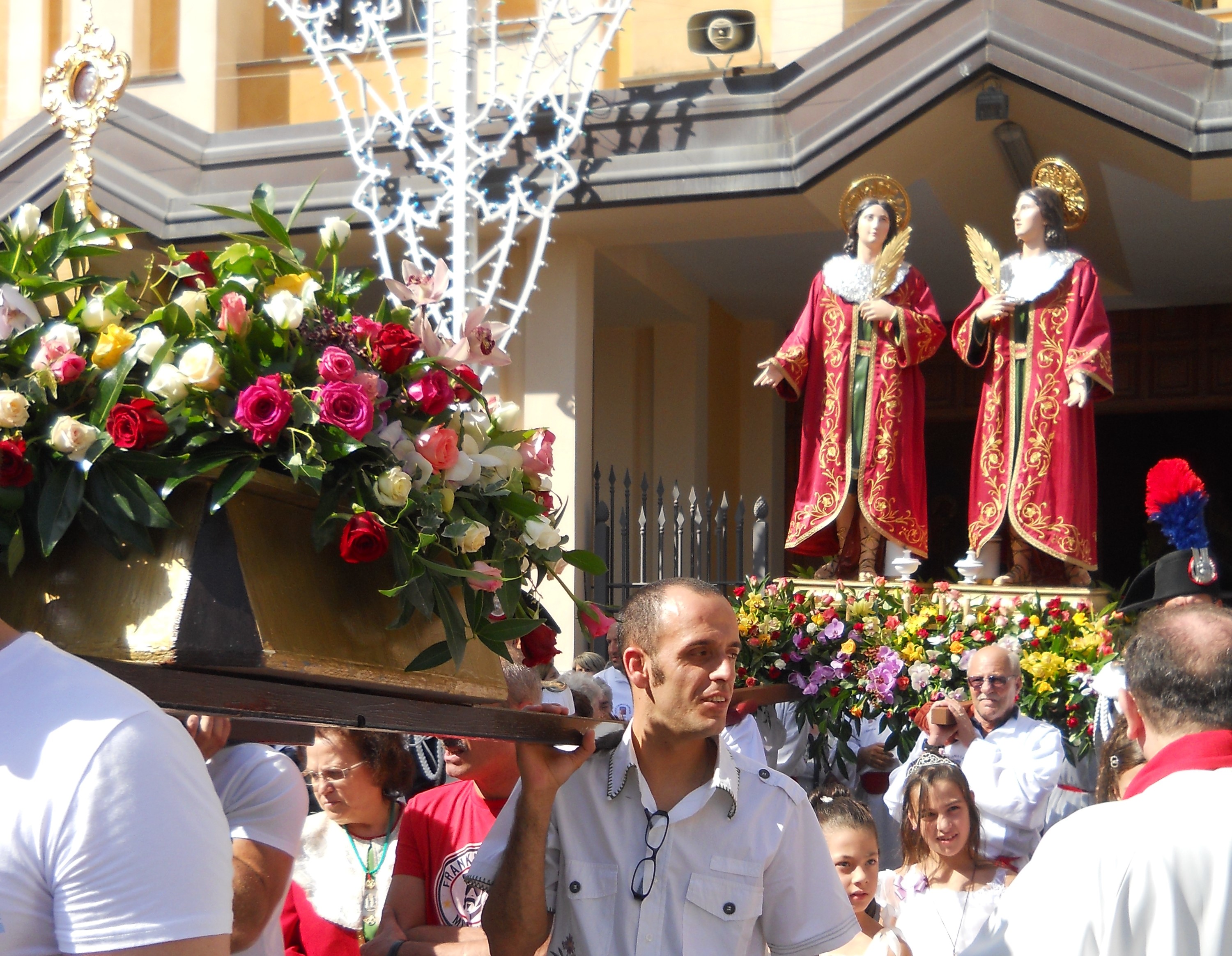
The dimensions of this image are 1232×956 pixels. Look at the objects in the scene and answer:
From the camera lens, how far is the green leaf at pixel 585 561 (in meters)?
2.08

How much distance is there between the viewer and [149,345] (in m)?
1.75

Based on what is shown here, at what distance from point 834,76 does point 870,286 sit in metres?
1.24

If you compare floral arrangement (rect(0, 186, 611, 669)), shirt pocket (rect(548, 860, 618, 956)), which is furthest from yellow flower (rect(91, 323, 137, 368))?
shirt pocket (rect(548, 860, 618, 956))

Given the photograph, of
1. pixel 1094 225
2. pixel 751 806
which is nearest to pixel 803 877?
pixel 751 806

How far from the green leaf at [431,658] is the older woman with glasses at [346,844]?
1.29m

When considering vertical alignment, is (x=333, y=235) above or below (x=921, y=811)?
above

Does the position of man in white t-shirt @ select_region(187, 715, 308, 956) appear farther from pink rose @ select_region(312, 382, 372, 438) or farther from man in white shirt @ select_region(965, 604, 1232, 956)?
man in white shirt @ select_region(965, 604, 1232, 956)

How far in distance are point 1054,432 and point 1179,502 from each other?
126 centimetres

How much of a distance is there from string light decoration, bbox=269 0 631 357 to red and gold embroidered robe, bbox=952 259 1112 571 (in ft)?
8.22

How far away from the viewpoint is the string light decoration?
7590 millimetres

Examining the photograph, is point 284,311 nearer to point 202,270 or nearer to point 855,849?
point 202,270

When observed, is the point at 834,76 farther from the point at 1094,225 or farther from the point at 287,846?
the point at 287,846

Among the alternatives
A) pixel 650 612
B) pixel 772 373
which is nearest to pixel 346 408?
pixel 650 612

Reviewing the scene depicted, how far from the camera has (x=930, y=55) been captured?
287 inches
